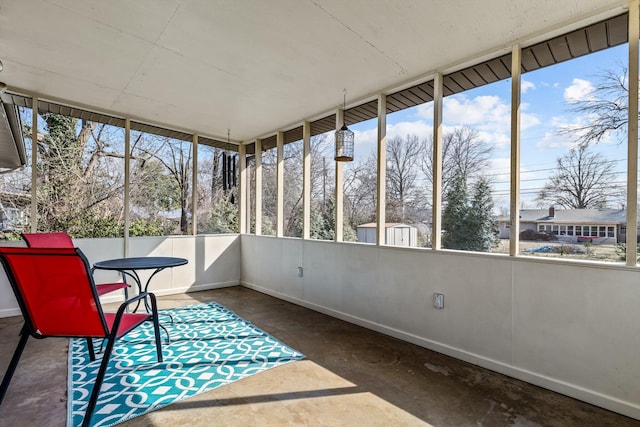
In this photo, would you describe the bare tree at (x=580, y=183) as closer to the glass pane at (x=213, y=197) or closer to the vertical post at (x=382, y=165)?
the vertical post at (x=382, y=165)

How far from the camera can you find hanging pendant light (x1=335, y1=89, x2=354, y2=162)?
3561 millimetres

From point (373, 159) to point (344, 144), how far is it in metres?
0.51

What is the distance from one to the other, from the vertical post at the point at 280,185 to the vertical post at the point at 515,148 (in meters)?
3.35

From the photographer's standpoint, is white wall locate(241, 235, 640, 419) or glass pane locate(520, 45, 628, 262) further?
glass pane locate(520, 45, 628, 262)

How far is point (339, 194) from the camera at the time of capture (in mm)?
4199

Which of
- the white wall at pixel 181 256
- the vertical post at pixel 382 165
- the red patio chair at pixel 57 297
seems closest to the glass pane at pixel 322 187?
the vertical post at pixel 382 165

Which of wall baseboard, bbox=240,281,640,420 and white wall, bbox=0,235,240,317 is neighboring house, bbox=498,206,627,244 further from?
white wall, bbox=0,235,240,317

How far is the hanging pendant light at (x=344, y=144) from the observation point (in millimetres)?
3561

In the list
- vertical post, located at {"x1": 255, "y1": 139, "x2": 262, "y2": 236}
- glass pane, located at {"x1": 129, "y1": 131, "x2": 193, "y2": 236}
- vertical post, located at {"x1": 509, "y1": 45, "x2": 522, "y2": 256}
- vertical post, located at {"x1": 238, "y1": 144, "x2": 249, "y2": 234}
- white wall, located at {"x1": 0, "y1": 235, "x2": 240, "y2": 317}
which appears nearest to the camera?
vertical post, located at {"x1": 509, "y1": 45, "x2": 522, "y2": 256}

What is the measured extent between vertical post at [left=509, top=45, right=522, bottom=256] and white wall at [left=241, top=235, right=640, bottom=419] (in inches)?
9.7

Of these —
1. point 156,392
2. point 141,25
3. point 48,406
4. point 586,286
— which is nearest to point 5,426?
point 48,406

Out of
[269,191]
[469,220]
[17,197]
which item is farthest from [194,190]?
[469,220]

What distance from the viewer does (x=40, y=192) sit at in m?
4.06

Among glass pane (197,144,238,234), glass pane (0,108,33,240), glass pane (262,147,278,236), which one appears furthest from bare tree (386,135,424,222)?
glass pane (0,108,33,240)
